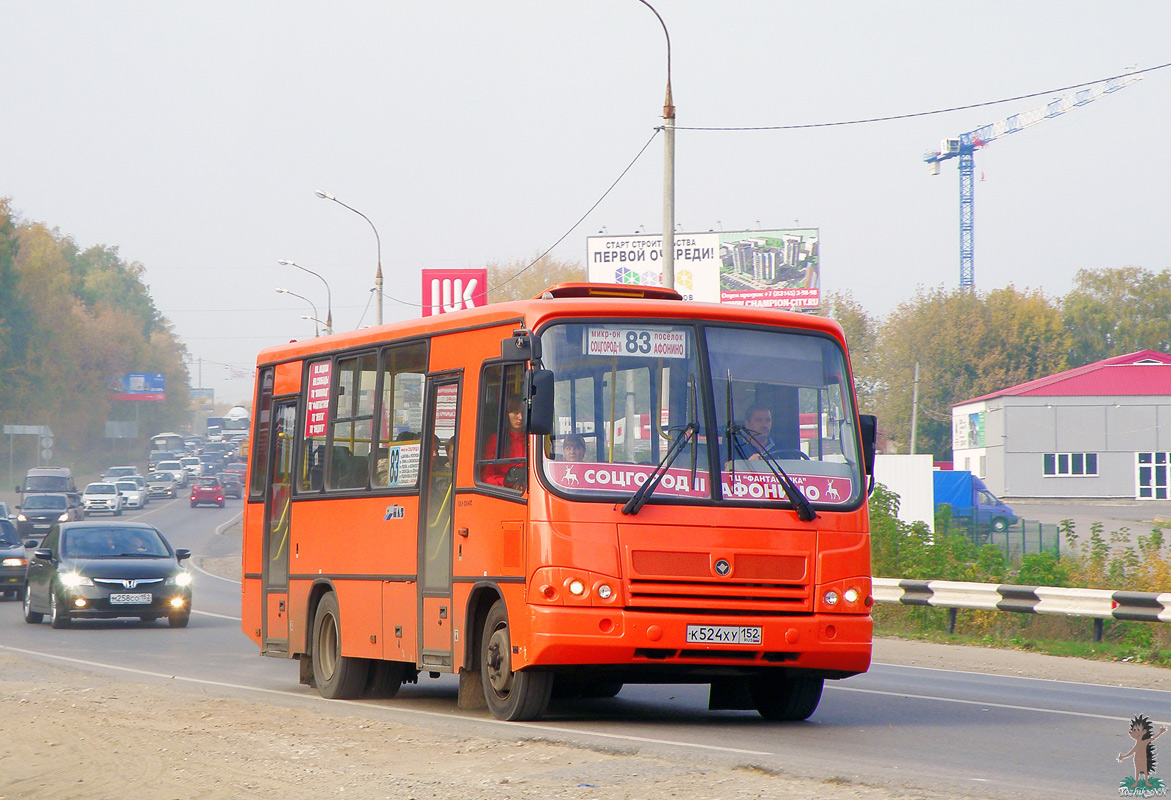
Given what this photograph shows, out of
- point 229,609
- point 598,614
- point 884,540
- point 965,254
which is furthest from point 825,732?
point 965,254

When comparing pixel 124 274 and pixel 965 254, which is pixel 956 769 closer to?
pixel 965 254

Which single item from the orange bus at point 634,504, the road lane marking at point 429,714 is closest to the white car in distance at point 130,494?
the road lane marking at point 429,714

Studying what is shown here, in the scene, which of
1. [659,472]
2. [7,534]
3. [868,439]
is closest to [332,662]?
[659,472]

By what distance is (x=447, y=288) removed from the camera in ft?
152

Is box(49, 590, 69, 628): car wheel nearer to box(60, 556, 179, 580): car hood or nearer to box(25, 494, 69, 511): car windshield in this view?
box(60, 556, 179, 580): car hood

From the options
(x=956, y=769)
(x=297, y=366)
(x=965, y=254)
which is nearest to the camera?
(x=956, y=769)

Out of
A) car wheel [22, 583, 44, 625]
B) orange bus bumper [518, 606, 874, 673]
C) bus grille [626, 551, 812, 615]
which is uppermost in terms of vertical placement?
bus grille [626, 551, 812, 615]

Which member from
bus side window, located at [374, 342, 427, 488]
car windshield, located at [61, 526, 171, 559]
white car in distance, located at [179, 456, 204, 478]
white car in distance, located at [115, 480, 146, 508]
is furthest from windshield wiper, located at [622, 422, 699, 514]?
white car in distance, located at [179, 456, 204, 478]

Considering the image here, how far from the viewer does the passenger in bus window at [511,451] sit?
34.6ft

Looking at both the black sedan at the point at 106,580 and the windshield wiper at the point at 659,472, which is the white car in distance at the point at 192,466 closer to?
the black sedan at the point at 106,580

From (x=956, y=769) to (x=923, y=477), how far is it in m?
22.7

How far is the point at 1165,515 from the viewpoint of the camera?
65.5 meters

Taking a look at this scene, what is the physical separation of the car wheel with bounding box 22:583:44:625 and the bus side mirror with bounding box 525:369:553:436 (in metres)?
16.9

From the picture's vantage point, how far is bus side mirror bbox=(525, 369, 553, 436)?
1003 centimetres
